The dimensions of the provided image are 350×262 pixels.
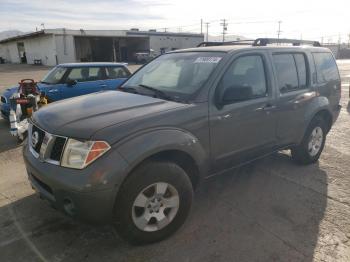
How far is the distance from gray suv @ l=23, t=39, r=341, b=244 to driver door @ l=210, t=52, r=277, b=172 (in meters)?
0.01

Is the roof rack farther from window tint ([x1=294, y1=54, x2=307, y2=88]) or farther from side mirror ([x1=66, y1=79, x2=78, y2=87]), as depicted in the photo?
side mirror ([x1=66, y1=79, x2=78, y2=87])

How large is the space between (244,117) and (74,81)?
5875 millimetres

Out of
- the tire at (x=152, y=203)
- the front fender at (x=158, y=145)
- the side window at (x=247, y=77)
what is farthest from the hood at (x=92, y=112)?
the side window at (x=247, y=77)

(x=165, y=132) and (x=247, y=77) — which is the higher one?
(x=247, y=77)

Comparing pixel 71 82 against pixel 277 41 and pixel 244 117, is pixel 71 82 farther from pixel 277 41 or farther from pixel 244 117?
pixel 244 117

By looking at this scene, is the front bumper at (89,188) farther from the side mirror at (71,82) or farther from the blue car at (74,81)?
the side mirror at (71,82)

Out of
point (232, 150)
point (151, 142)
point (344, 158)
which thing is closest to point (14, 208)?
point (151, 142)

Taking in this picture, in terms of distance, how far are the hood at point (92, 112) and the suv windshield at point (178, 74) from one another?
0.29m

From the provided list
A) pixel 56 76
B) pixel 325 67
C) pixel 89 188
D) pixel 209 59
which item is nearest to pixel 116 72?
pixel 56 76

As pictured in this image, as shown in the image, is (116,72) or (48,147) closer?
(48,147)

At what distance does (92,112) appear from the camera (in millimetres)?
3191

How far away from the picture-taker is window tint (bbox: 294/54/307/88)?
470cm

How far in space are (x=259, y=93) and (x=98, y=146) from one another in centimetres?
221

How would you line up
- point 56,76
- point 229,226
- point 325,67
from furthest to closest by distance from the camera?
point 56,76, point 325,67, point 229,226
